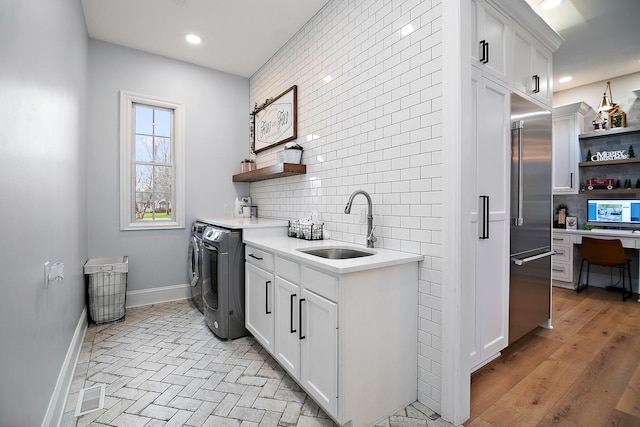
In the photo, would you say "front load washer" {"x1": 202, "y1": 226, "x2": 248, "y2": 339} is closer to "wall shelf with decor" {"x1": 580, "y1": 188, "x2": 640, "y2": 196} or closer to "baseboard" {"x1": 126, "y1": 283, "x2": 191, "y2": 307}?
"baseboard" {"x1": 126, "y1": 283, "x2": 191, "y2": 307}

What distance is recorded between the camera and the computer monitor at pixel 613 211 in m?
4.19

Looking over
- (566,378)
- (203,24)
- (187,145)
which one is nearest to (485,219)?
(566,378)

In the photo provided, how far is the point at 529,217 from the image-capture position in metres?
2.61

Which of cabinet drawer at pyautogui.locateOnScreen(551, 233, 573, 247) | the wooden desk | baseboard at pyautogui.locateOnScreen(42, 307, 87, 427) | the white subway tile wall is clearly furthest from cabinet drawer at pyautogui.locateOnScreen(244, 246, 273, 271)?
cabinet drawer at pyautogui.locateOnScreen(551, 233, 573, 247)

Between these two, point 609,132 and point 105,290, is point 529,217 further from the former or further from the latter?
point 105,290

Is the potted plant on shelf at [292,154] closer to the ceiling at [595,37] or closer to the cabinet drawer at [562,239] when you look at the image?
the ceiling at [595,37]

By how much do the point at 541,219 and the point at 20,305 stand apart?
3.59 m

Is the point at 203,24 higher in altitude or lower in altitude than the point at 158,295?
higher

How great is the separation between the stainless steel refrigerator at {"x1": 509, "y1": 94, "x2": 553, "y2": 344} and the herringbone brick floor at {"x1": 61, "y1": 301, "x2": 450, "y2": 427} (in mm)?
1396

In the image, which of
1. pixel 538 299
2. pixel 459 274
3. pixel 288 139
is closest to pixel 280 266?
pixel 459 274

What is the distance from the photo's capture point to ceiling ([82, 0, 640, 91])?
284cm

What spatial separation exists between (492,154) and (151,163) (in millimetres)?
3684

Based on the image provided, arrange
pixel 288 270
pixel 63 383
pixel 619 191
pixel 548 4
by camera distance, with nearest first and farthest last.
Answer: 1. pixel 63 383
2. pixel 288 270
3. pixel 548 4
4. pixel 619 191

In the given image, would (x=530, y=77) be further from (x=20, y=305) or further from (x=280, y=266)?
(x=20, y=305)
